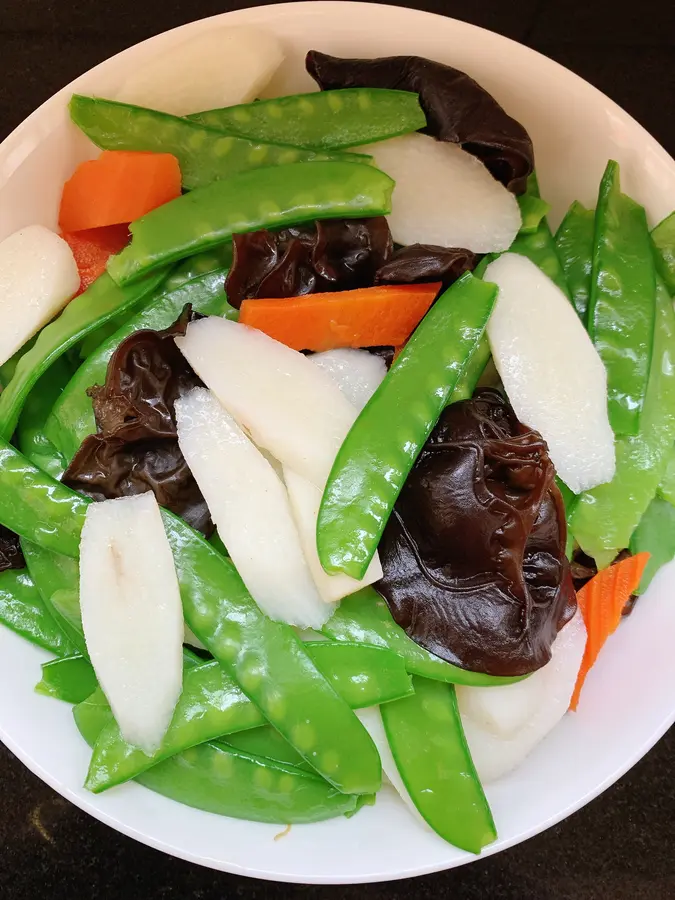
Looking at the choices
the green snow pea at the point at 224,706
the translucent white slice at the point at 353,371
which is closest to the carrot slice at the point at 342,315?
the translucent white slice at the point at 353,371

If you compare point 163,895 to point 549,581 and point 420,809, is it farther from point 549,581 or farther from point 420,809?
point 549,581

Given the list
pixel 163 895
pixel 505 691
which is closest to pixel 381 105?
pixel 505 691

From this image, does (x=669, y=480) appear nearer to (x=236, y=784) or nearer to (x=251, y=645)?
(x=251, y=645)

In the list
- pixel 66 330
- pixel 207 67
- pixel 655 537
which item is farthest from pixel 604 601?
pixel 207 67

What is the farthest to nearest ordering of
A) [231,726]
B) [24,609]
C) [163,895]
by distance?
[163,895] < [24,609] < [231,726]

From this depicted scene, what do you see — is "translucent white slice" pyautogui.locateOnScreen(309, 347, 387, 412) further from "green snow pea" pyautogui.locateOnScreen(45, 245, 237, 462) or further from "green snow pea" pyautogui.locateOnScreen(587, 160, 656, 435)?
"green snow pea" pyautogui.locateOnScreen(587, 160, 656, 435)

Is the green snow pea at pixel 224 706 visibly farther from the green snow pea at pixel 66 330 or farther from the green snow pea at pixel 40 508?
the green snow pea at pixel 66 330
